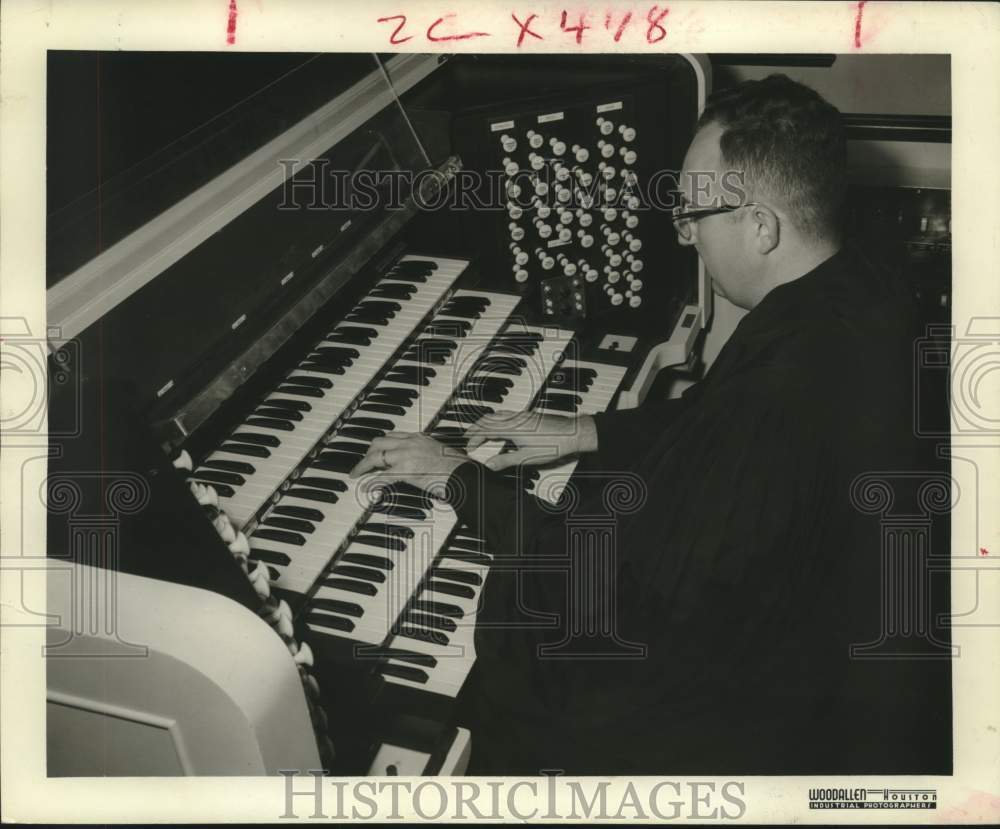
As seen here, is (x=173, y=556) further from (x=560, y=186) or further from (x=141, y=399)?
(x=560, y=186)

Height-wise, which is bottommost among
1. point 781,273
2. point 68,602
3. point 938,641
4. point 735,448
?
point 938,641

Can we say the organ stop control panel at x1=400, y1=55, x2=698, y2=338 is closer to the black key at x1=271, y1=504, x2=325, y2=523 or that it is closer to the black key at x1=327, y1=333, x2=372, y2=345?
the black key at x1=327, y1=333, x2=372, y2=345

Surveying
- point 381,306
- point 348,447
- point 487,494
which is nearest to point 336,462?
point 348,447

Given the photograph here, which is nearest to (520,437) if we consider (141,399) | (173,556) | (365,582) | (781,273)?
(365,582)

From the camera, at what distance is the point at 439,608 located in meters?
2.18

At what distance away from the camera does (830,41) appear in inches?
82.4

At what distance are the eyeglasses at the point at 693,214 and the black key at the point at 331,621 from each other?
1207 mm

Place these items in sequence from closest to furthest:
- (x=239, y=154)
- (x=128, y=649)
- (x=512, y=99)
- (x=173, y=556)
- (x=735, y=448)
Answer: (x=128, y=649) → (x=173, y=556) → (x=735, y=448) → (x=239, y=154) → (x=512, y=99)

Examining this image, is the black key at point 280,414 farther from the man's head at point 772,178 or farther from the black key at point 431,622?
the man's head at point 772,178

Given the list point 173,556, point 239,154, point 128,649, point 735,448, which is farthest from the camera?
point 239,154

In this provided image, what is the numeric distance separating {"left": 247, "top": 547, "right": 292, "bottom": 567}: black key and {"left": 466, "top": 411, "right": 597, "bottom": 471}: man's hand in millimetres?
572

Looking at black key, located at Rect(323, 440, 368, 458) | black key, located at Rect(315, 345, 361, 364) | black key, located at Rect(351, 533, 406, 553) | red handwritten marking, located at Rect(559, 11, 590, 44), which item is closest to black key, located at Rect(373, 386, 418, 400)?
black key, located at Rect(315, 345, 361, 364)

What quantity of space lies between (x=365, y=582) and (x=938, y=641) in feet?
4.09

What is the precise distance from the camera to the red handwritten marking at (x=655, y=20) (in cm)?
207
